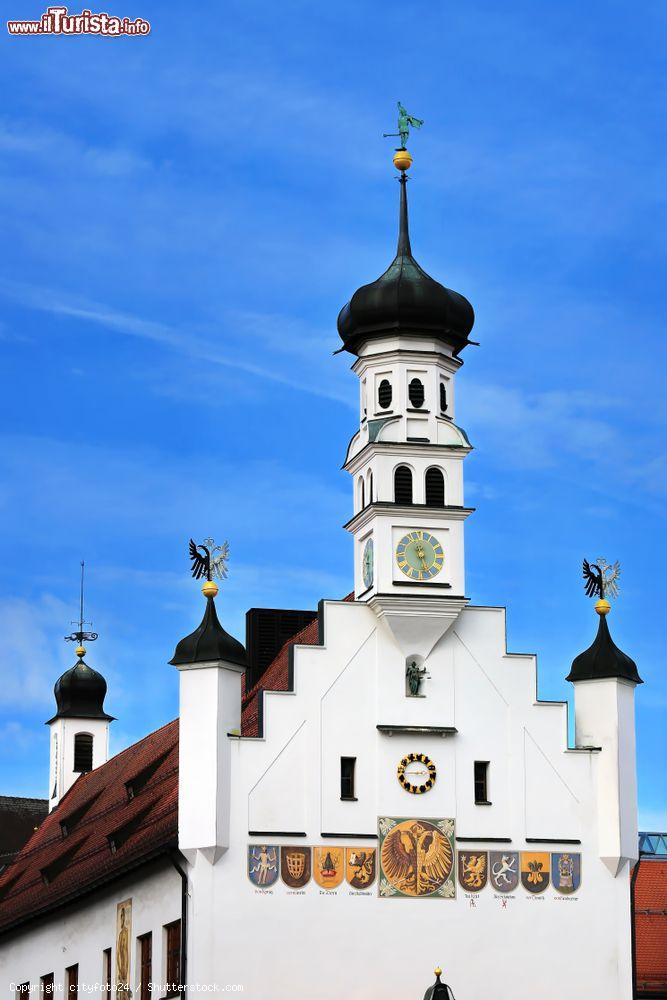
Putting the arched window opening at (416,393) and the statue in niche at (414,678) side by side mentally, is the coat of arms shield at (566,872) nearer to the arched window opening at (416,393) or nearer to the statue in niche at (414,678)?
the statue in niche at (414,678)

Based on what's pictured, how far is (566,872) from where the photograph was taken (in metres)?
55.6

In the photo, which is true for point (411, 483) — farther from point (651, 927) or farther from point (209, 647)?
point (651, 927)

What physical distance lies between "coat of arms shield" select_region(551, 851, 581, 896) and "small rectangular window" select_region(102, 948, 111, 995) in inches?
457

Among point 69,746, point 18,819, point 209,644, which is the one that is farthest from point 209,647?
point 18,819

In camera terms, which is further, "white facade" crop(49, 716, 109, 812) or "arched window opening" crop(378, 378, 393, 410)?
"white facade" crop(49, 716, 109, 812)

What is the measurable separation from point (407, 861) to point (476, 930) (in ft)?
7.26

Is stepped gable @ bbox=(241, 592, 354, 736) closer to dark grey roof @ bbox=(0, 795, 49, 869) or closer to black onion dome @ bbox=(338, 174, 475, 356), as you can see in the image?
black onion dome @ bbox=(338, 174, 475, 356)

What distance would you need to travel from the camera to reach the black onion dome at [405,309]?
193 feet

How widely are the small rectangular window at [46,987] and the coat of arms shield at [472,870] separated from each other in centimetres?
1398

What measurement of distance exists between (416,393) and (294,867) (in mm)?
12063

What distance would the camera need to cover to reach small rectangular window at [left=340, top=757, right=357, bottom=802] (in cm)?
5503

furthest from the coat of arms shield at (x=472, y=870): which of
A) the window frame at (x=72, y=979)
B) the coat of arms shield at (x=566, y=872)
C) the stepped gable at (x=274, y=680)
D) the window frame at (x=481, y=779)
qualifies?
the window frame at (x=72, y=979)

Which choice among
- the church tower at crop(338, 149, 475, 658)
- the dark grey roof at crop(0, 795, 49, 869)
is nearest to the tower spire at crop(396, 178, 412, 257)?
the church tower at crop(338, 149, 475, 658)

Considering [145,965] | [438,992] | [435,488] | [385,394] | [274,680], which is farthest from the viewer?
[274,680]
